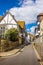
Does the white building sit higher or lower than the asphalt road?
higher

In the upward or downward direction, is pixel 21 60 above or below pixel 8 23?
below

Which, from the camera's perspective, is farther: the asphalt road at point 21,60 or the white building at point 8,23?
the white building at point 8,23

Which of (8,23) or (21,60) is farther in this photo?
(8,23)

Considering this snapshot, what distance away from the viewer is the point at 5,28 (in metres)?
73.1

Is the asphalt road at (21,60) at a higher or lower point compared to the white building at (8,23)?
lower

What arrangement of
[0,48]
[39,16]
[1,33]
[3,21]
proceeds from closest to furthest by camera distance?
[0,48] → [1,33] → [3,21] → [39,16]

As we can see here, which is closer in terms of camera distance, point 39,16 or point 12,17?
point 12,17

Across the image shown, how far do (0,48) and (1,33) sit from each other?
30676 mm

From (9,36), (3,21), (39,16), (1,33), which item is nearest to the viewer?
(9,36)

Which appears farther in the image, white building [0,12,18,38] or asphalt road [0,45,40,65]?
white building [0,12,18,38]

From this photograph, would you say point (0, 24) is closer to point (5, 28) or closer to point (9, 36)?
point (5, 28)

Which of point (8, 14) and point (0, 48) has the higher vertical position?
point (8, 14)

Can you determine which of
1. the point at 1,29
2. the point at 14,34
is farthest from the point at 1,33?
the point at 14,34

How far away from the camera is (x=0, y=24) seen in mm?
75438
